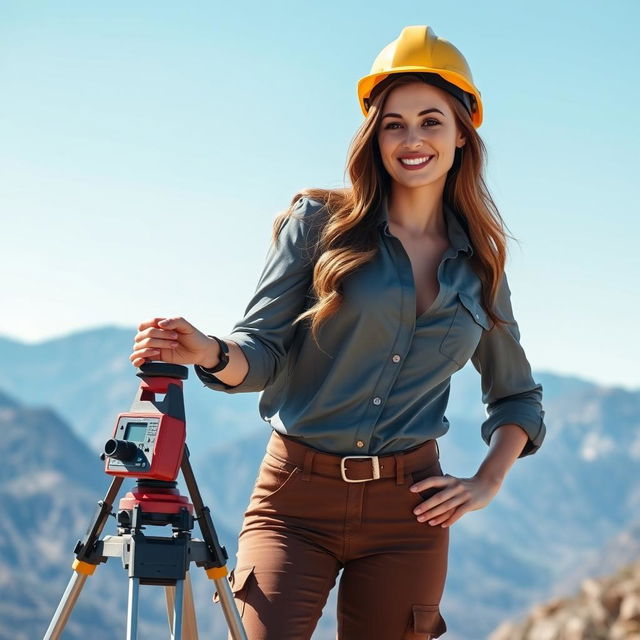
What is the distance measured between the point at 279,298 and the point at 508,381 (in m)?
1.14

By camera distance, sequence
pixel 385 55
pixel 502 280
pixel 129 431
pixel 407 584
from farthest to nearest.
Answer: pixel 502 280 → pixel 385 55 → pixel 407 584 → pixel 129 431

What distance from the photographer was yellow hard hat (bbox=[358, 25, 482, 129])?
389cm

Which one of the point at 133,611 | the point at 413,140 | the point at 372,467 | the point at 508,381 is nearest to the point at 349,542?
the point at 372,467

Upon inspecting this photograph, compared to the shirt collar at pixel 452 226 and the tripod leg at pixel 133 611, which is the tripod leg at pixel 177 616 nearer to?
the tripod leg at pixel 133 611

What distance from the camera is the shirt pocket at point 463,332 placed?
391 centimetres

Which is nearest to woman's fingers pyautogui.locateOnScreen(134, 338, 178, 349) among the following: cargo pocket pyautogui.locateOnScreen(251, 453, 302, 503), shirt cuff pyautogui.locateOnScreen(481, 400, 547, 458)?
cargo pocket pyautogui.locateOnScreen(251, 453, 302, 503)

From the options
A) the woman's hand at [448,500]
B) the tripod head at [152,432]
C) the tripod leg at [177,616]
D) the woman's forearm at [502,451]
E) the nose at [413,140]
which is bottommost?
the tripod leg at [177,616]

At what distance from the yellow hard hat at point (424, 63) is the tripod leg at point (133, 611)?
2.01 meters

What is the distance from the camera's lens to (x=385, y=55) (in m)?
3.97

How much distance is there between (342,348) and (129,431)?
0.99 m

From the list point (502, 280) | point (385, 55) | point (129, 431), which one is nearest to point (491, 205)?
point (502, 280)

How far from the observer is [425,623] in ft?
12.1

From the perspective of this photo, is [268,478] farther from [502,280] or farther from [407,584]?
[502,280]

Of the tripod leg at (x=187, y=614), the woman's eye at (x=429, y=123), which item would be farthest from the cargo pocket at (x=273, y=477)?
the woman's eye at (x=429, y=123)
